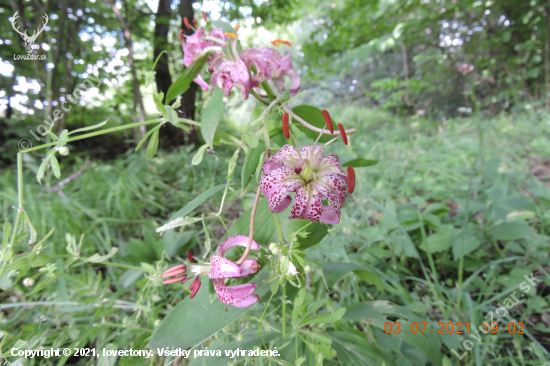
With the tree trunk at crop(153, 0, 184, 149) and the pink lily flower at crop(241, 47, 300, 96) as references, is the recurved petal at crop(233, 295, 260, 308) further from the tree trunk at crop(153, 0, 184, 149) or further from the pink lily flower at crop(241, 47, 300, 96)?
the tree trunk at crop(153, 0, 184, 149)

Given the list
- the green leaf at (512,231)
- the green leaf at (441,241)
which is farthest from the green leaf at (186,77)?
the green leaf at (512,231)

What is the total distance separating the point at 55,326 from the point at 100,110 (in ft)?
9.74

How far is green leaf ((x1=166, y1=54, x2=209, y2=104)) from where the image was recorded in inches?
20.0

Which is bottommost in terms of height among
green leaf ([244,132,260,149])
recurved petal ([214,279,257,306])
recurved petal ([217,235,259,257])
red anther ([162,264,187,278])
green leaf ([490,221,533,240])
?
red anther ([162,264,187,278])

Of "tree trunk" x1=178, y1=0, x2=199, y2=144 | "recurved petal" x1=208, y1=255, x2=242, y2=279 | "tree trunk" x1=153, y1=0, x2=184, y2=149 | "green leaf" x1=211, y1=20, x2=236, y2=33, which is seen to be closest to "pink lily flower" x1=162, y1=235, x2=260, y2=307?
"recurved petal" x1=208, y1=255, x2=242, y2=279

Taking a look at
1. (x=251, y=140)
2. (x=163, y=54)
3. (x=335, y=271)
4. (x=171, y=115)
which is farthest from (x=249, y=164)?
(x=163, y=54)

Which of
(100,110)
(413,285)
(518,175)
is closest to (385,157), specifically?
(518,175)

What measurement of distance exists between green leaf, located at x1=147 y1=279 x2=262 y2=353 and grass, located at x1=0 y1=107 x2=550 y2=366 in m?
0.04

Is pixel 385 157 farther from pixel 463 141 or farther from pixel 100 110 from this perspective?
pixel 100 110

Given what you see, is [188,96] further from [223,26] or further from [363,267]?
[363,267]

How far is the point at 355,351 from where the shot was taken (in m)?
0.52

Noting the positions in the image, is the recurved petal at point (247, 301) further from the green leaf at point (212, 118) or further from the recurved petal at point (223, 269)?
the green leaf at point (212, 118)

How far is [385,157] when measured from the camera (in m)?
1.99

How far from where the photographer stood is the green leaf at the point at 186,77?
20.0 inches
